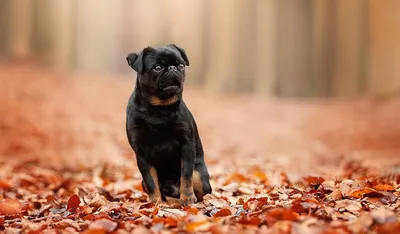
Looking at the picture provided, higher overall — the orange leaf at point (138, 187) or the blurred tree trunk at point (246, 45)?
the blurred tree trunk at point (246, 45)

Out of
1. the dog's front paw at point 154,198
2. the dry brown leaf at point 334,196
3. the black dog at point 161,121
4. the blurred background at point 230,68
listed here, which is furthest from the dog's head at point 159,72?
the blurred background at point 230,68

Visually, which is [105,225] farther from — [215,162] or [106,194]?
[215,162]

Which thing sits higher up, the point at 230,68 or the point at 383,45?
the point at 383,45

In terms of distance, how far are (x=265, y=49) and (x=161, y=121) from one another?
33.2 ft

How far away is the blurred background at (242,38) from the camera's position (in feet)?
40.6

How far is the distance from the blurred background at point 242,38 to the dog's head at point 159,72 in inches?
353

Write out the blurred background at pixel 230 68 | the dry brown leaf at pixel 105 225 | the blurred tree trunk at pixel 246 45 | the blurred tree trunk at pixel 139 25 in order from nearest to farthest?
1. the dry brown leaf at pixel 105 225
2. the blurred background at pixel 230 68
3. the blurred tree trunk at pixel 139 25
4. the blurred tree trunk at pixel 246 45

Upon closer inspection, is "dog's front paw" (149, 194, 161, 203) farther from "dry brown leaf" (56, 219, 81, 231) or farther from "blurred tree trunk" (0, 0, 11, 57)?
"blurred tree trunk" (0, 0, 11, 57)

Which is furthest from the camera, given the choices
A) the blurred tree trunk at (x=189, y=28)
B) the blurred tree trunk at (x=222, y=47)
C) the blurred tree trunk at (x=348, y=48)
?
the blurred tree trunk at (x=222, y=47)

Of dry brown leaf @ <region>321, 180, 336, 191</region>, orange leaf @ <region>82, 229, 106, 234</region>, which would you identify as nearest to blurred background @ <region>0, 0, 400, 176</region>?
dry brown leaf @ <region>321, 180, 336, 191</region>

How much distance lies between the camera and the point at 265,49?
13.4 metres

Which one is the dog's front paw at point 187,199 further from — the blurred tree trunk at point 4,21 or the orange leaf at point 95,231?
the blurred tree trunk at point 4,21

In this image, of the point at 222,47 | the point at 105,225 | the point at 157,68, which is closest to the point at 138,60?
the point at 157,68

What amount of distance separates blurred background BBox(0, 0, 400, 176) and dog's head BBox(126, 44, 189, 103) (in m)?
6.02
